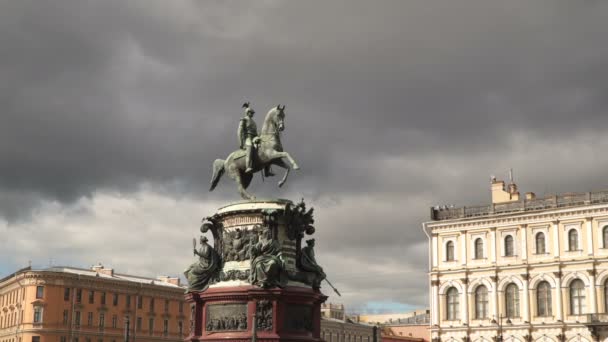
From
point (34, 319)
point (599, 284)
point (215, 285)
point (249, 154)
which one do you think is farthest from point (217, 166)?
point (34, 319)

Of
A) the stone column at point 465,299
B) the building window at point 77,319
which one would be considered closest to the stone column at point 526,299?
the stone column at point 465,299

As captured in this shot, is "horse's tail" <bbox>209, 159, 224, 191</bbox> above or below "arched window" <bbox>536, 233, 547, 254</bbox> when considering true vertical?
below

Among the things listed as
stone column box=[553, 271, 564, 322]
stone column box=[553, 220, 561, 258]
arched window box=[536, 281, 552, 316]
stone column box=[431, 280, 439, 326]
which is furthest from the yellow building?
stone column box=[553, 220, 561, 258]

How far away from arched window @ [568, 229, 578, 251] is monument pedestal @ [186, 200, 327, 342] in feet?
165

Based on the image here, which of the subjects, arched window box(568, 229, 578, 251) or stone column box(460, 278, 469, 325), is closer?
arched window box(568, 229, 578, 251)

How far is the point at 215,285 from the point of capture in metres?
26.0

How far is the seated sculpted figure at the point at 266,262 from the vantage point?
24828mm

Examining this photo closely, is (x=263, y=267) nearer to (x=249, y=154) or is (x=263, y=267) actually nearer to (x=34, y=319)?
(x=249, y=154)

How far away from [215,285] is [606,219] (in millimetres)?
52156

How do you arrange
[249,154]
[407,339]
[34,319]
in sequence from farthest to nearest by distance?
[407,339]
[34,319]
[249,154]

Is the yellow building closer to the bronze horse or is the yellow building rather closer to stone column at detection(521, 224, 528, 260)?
stone column at detection(521, 224, 528, 260)

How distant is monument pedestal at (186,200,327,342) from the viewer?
2477 centimetres

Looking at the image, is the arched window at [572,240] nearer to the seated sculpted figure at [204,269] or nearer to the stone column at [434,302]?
the stone column at [434,302]

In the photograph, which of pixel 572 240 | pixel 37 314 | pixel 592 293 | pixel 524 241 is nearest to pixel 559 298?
pixel 592 293
